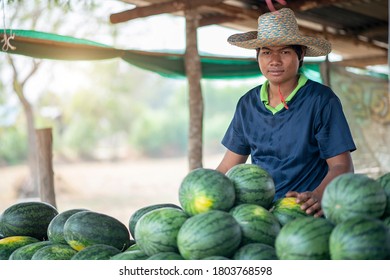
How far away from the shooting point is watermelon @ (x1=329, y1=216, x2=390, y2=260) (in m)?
1.90

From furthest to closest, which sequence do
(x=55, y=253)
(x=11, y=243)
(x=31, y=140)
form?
(x=31, y=140) < (x=11, y=243) < (x=55, y=253)

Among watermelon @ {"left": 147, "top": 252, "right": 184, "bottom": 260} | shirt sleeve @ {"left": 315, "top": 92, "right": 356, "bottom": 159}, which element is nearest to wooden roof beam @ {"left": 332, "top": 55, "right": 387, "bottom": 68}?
shirt sleeve @ {"left": 315, "top": 92, "right": 356, "bottom": 159}

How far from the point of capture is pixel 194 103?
6.68 metres

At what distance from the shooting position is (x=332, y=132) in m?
3.04

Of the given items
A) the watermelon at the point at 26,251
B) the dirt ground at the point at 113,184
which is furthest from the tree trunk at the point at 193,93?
the dirt ground at the point at 113,184

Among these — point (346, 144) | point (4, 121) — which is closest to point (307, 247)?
point (346, 144)

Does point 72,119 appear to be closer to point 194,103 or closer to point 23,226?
point 194,103

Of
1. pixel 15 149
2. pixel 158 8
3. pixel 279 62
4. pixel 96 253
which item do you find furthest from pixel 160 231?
pixel 15 149

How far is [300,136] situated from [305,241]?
1.22 meters

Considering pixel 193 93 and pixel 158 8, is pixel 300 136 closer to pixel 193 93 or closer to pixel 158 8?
pixel 158 8

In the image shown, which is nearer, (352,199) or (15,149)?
(352,199)

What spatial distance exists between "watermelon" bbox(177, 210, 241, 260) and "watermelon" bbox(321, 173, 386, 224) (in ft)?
1.17

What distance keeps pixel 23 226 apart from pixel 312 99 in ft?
5.46

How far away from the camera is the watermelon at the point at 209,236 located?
2.11 metres
